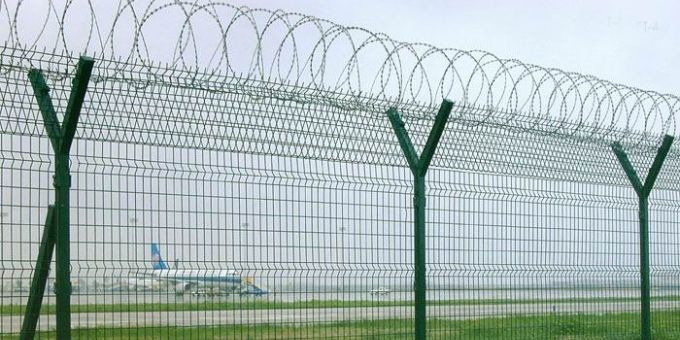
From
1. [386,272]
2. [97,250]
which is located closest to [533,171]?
[386,272]

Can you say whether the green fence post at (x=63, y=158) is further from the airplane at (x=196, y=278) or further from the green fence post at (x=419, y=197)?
the green fence post at (x=419, y=197)

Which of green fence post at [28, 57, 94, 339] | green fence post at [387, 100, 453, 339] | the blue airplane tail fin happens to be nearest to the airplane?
the blue airplane tail fin

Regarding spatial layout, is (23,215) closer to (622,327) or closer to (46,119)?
(46,119)

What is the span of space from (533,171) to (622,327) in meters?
2.38

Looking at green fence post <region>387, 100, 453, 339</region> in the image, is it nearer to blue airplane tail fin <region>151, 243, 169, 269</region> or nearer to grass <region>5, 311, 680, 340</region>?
grass <region>5, 311, 680, 340</region>

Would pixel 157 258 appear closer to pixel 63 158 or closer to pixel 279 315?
pixel 63 158

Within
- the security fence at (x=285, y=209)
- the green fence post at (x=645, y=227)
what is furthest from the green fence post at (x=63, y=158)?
the green fence post at (x=645, y=227)

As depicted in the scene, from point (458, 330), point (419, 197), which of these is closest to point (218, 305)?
point (419, 197)

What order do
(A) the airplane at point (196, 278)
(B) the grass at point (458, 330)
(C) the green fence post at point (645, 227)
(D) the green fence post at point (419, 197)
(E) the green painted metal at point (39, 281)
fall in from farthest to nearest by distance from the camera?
(C) the green fence post at point (645, 227), (D) the green fence post at point (419, 197), (B) the grass at point (458, 330), (A) the airplane at point (196, 278), (E) the green painted metal at point (39, 281)

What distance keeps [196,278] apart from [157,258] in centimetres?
35

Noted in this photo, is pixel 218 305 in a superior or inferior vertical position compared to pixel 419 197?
inferior

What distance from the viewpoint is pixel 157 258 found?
7148 mm

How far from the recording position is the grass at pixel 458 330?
738 cm

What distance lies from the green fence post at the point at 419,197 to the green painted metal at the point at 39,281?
3028 mm
